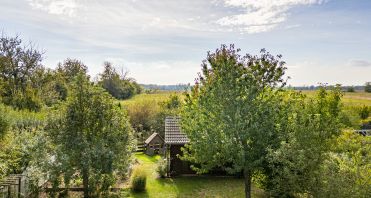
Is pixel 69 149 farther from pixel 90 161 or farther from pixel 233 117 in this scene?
pixel 233 117

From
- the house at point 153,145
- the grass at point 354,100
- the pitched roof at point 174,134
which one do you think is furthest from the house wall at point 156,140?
the grass at point 354,100

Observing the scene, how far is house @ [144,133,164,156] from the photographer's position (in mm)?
31031

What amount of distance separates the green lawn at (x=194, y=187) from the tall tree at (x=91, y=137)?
4.45m

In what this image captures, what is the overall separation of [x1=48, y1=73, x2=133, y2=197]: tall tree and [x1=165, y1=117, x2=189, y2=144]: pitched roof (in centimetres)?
774

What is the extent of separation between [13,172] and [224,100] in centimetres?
1292

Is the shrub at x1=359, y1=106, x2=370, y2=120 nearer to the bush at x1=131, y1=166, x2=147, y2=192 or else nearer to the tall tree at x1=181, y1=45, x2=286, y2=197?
the tall tree at x1=181, y1=45, x2=286, y2=197

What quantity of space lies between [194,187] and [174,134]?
4.93 metres

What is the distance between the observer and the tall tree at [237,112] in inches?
549

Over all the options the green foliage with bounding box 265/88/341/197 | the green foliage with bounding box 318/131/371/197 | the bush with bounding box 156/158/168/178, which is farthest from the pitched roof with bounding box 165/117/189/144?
the green foliage with bounding box 318/131/371/197

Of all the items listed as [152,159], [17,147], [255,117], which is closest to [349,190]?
[255,117]

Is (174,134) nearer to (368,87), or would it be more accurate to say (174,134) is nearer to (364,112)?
(364,112)

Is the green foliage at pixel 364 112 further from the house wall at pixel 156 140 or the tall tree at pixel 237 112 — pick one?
the tall tree at pixel 237 112

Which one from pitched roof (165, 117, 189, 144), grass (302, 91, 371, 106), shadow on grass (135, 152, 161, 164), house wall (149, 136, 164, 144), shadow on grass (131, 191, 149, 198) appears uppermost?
grass (302, 91, 371, 106)

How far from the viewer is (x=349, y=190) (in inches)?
404
